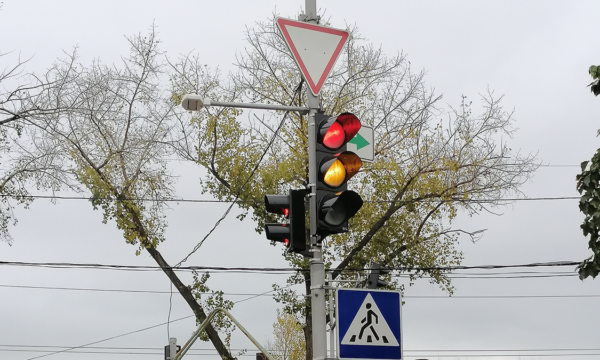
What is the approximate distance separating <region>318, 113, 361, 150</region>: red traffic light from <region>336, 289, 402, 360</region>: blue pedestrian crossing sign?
1.32 m

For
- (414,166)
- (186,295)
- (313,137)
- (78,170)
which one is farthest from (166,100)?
(313,137)

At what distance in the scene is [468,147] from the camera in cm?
2392

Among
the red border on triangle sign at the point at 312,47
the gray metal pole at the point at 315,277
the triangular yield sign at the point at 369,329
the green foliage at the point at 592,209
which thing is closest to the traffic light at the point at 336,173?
the gray metal pole at the point at 315,277

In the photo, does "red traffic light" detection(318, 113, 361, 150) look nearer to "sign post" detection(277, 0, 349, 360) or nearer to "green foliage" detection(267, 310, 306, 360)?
"sign post" detection(277, 0, 349, 360)

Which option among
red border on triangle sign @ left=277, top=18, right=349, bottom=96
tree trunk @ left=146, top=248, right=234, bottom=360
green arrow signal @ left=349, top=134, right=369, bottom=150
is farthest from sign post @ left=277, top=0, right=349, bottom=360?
tree trunk @ left=146, top=248, right=234, bottom=360

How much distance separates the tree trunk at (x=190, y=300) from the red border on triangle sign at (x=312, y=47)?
720 inches

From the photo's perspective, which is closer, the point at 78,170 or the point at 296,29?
the point at 296,29

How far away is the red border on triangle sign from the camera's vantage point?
23.4 feet

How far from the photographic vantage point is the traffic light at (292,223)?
6.70 meters

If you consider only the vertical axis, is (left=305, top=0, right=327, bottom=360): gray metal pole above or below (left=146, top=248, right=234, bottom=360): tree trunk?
below

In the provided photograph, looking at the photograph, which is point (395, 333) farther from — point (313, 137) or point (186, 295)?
point (186, 295)

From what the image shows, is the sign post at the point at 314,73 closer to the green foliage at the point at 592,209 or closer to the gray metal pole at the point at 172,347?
the green foliage at the point at 592,209

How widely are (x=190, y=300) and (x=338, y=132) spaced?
18.9 m

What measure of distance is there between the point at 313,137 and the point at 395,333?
6.42ft
